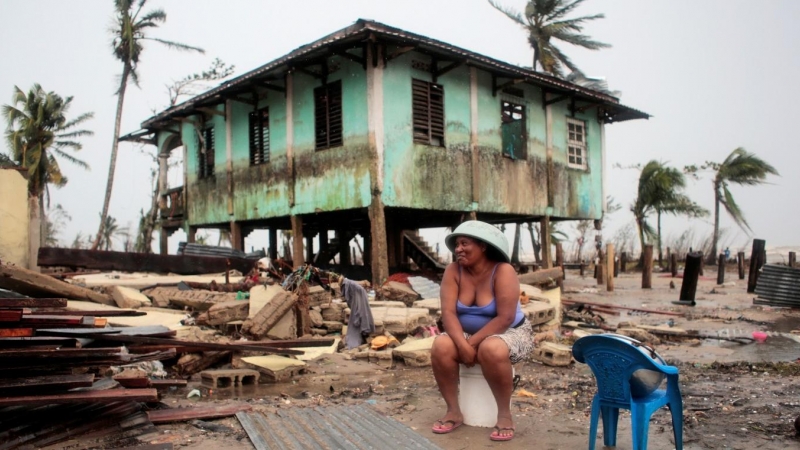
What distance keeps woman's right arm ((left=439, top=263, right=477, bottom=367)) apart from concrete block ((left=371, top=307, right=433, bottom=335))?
4.27m

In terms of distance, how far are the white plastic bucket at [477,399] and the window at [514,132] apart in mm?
12231

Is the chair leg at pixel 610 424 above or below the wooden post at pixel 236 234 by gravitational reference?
below

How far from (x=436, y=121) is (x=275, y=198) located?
14.3 feet

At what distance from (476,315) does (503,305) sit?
219 millimetres

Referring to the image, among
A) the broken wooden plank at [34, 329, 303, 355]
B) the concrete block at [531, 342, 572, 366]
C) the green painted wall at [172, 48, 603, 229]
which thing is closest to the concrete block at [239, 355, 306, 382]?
the broken wooden plank at [34, 329, 303, 355]

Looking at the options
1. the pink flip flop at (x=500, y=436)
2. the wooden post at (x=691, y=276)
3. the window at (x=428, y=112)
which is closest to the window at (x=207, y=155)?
the window at (x=428, y=112)

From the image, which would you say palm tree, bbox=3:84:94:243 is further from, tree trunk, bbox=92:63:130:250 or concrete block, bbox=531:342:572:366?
concrete block, bbox=531:342:572:366

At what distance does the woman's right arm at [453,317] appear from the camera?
13.2 feet

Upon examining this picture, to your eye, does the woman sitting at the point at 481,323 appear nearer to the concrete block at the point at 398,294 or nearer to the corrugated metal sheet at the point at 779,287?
the concrete block at the point at 398,294

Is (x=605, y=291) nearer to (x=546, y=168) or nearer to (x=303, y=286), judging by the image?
(x=546, y=168)

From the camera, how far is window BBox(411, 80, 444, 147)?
1337 cm

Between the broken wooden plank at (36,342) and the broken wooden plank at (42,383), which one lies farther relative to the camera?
the broken wooden plank at (36,342)

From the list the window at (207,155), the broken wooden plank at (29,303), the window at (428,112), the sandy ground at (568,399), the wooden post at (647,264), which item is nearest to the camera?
the sandy ground at (568,399)

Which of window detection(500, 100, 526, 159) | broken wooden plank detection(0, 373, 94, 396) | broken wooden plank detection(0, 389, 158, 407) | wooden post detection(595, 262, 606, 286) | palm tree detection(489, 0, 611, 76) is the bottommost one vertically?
wooden post detection(595, 262, 606, 286)
